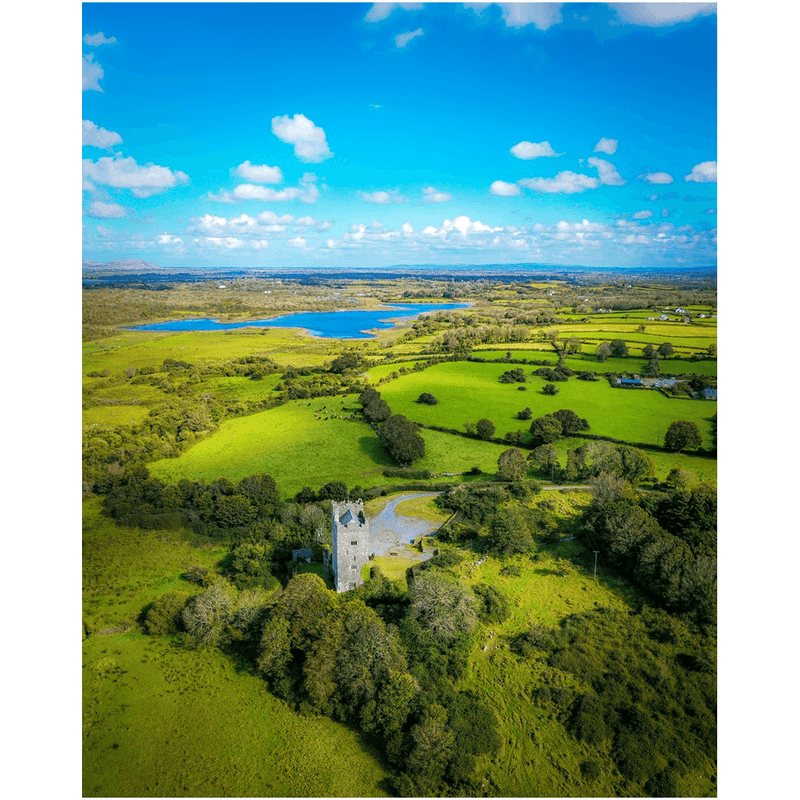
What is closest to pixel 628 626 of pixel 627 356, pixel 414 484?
pixel 414 484

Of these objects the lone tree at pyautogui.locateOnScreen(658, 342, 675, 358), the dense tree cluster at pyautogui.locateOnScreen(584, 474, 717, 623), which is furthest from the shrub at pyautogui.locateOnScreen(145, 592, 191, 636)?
the lone tree at pyautogui.locateOnScreen(658, 342, 675, 358)

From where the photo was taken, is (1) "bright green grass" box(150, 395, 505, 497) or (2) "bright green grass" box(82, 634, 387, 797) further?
(1) "bright green grass" box(150, 395, 505, 497)

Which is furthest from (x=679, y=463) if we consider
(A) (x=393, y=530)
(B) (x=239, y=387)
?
(B) (x=239, y=387)

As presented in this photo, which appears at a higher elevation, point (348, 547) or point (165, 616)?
point (348, 547)

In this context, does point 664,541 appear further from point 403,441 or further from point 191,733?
point 191,733

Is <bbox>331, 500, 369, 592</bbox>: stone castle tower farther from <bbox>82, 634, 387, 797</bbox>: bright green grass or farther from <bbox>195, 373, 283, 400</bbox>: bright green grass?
<bbox>195, 373, 283, 400</bbox>: bright green grass

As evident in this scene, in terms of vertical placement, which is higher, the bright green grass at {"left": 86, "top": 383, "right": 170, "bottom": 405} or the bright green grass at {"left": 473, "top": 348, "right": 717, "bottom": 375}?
the bright green grass at {"left": 473, "top": 348, "right": 717, "bottom": 375}

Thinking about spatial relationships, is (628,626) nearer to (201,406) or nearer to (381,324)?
(201,406)
